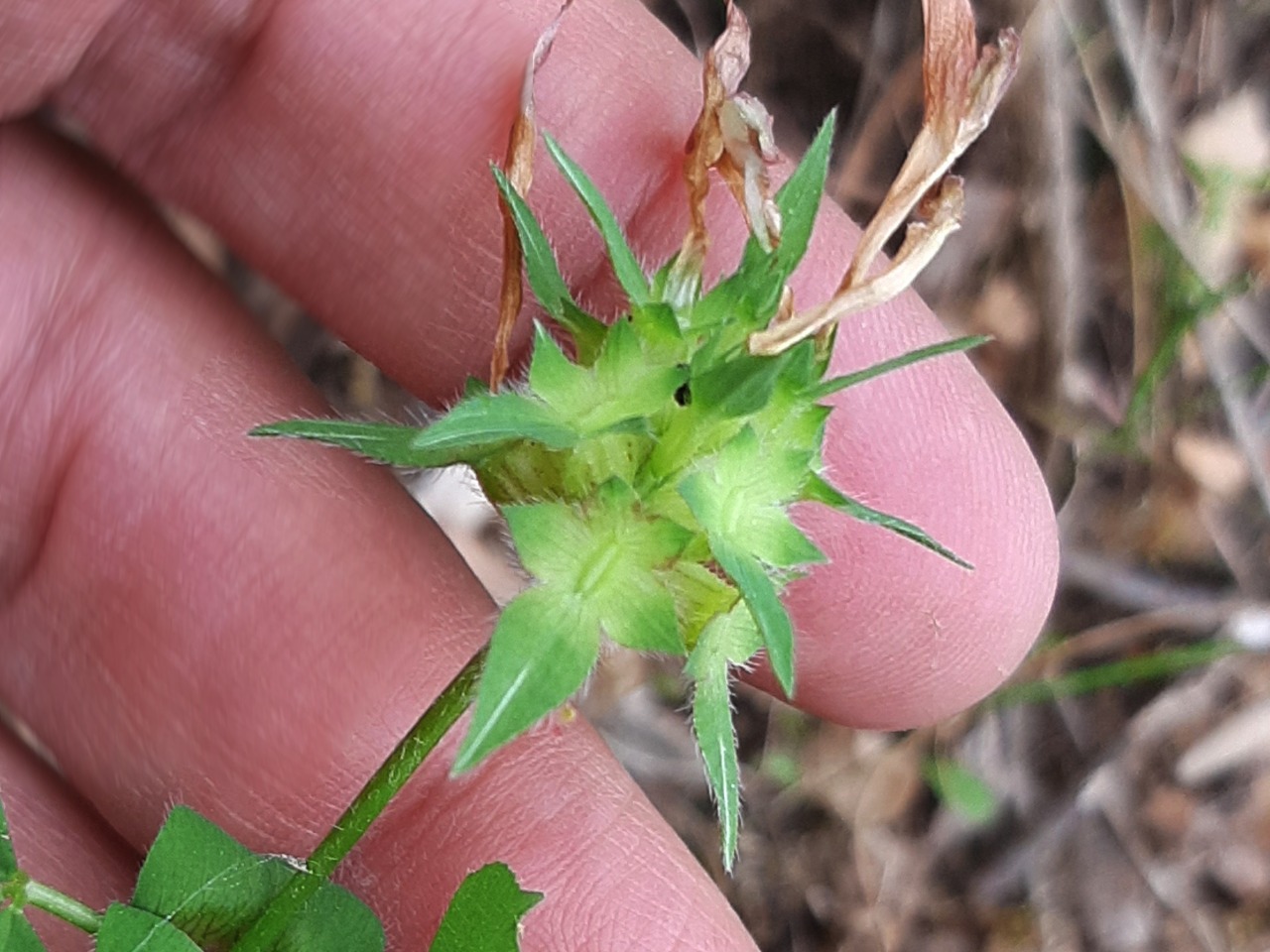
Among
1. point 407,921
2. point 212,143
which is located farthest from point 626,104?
point 407,921

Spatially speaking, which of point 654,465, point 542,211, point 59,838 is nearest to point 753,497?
point 654,465

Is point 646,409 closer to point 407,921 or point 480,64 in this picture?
point 480,64

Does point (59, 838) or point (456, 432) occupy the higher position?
point (456, 432)

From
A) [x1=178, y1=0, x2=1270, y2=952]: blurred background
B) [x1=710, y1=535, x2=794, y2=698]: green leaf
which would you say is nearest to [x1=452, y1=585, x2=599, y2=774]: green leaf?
[x1=710, y1=535, x2=794, y2=698]: green leaf

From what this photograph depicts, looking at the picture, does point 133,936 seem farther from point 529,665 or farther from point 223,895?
point 529,665

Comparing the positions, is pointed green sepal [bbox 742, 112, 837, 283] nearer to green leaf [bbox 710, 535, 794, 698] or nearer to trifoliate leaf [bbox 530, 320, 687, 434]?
trifoliate leaf [bbox 530, 320, 687, 434]

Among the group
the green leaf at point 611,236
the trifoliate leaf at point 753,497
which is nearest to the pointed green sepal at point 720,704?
the trifoliate leaf at point 753,497
